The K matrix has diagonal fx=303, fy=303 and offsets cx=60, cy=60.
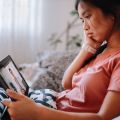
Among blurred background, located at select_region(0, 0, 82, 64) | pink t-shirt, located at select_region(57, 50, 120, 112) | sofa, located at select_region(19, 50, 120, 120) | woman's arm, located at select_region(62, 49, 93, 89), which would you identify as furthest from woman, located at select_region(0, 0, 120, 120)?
blurred background, located at select_region(0, 0, 82, 64)

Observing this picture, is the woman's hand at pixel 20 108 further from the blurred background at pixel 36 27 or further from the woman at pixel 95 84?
the blurred background at pixel 36 27

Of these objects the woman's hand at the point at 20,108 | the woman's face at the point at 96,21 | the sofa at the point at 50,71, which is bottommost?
the sofa at the point at 50,71

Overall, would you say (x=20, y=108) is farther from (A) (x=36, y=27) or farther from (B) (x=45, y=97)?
(A) (x=36, y=27)

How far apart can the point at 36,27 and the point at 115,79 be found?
250 centimetres

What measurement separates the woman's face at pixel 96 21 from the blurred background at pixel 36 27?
2017 millimetres

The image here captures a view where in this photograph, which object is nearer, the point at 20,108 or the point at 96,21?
the point at 20,108

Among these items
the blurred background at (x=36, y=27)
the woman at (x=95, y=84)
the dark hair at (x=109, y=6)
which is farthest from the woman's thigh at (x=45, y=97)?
the blurred background at (x=36, y=27)

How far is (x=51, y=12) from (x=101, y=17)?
2.45 metres

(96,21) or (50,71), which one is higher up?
(96,21)

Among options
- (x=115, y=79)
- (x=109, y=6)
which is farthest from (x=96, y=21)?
(x=115, y=79)

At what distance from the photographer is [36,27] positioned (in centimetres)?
342

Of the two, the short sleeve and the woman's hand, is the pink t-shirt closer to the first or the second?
the short sleeve

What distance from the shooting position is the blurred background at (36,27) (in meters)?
3.16

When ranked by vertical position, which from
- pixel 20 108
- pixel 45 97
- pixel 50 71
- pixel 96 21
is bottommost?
pixel 50 71
